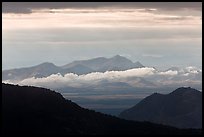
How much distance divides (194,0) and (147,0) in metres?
3.47

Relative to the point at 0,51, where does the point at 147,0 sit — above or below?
above

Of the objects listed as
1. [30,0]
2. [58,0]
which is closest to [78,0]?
[58,0]

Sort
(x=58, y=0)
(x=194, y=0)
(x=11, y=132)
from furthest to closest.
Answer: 1. (x=11, y=132)
2. (x=194, y=0)
3. (x=58, y=0)

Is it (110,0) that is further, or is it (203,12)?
(203,12)

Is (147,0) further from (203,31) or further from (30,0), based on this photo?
(30,0)

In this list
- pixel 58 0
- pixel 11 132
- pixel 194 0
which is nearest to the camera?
pixel 58 0

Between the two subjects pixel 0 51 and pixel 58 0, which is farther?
pixel 0 51

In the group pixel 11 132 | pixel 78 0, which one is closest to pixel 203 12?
pixel 78 0

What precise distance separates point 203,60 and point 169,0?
15.3 feet

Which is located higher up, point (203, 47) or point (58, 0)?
point (58, 0)

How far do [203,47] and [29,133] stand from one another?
167m

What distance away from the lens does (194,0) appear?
1115 inches

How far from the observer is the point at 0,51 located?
28.9 meters

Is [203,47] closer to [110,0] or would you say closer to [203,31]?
[203,31]
